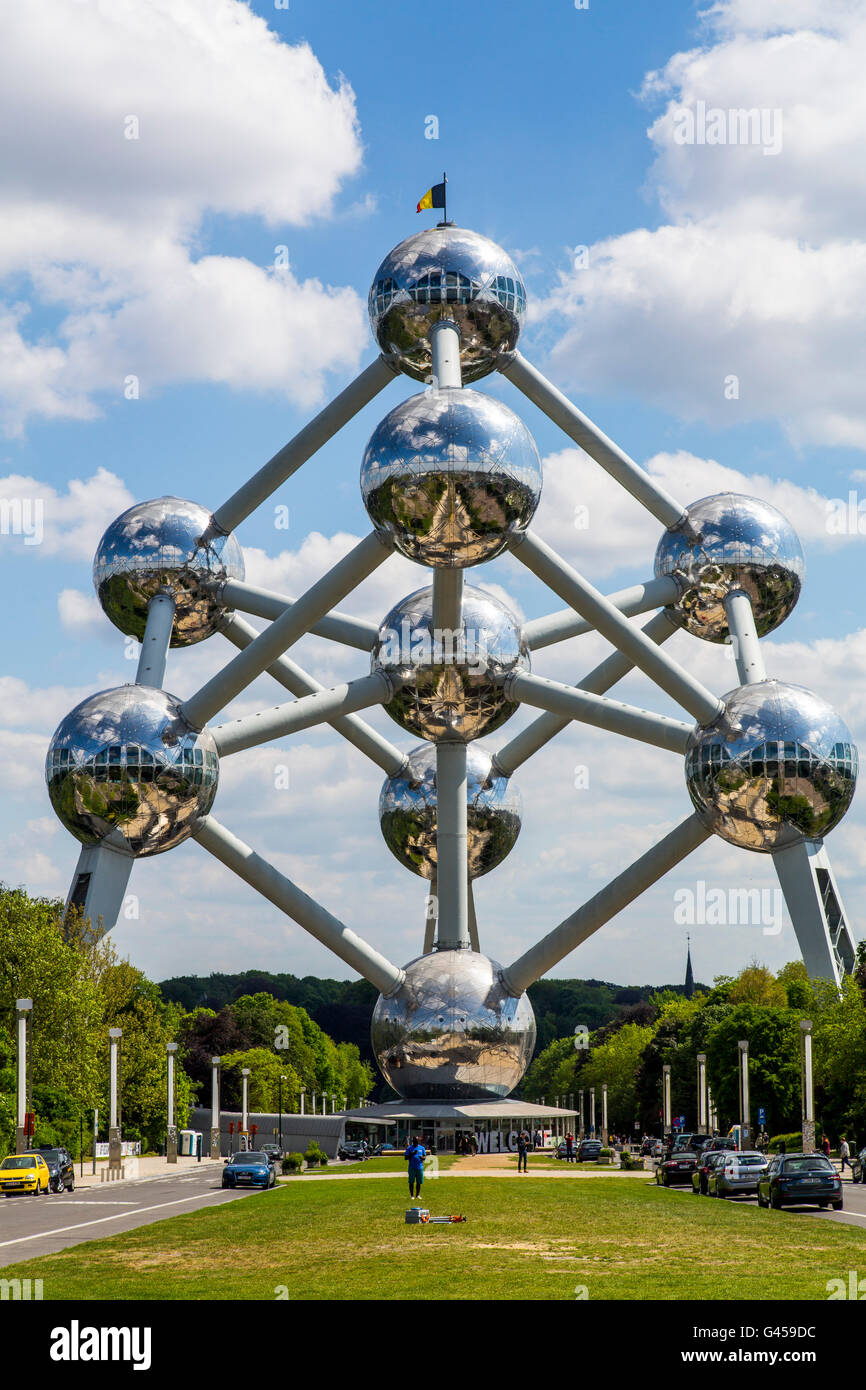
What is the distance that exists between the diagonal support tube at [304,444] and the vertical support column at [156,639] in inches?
54.5

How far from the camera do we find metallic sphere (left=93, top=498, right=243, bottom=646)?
25031 millimetres

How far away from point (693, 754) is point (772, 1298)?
11.2 metres

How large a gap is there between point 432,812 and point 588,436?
6076 millimetres

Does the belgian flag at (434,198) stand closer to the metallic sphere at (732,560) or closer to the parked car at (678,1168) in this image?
the metallic sphere at (732,560)

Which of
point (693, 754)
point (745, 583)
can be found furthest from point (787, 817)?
point (745, 583)

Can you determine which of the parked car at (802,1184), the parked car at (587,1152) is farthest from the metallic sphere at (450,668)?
the parked car at (587,1152)

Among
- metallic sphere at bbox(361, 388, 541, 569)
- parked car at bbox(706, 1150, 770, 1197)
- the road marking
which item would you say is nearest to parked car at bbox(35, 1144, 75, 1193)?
the road marking

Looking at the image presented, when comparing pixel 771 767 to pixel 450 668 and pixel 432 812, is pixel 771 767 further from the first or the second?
pixel 432 812

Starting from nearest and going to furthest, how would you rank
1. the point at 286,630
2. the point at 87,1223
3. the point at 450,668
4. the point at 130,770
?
the point at 130,770 < the point at 286,630 < the point at 87,1223 < the point at 450,668

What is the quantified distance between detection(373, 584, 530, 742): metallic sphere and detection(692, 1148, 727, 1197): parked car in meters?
10.9

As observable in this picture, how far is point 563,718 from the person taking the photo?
26.1 meters

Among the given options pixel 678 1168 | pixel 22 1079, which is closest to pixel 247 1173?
pixel 22 1079

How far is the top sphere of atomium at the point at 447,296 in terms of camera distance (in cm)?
2409
